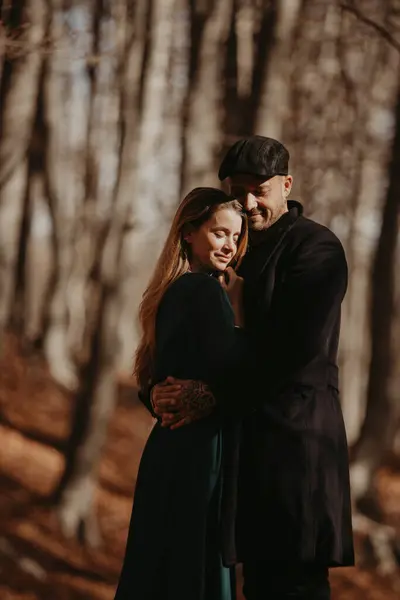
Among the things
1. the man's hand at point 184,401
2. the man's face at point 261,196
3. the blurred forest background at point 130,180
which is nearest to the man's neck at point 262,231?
the man's face at point 261,196

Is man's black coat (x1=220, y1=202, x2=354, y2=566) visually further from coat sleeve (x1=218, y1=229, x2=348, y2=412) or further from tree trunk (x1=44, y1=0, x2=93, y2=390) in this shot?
tree trunk (x1=44, y1=0, x2=93, y2=390)

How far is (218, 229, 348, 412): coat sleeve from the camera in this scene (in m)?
2.56

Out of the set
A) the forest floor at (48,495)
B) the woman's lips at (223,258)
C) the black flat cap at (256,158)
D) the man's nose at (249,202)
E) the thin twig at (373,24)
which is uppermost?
the thin twig at (373,24)

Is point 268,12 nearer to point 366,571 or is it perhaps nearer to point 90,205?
point 90,205

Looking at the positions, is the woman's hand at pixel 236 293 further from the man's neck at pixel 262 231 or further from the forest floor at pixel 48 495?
the forest floor at pixel 48 495

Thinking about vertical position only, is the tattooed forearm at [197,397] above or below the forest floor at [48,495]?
above

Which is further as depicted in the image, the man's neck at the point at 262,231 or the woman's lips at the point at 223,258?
the man's neck at the point at 262,231

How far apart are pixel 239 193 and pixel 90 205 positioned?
11.8 feet

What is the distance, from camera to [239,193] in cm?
279

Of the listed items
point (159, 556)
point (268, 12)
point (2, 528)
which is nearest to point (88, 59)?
point (268, 12)

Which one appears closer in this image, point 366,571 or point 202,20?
point 366,571

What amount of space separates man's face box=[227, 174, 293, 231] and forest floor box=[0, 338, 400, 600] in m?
3.39

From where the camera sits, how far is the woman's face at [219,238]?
8.86ft

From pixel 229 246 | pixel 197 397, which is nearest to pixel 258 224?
pixel 229 246
